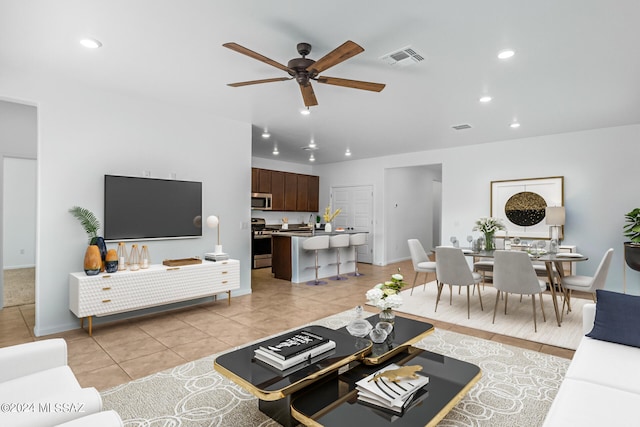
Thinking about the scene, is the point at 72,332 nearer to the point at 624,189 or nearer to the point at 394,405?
the point at 394,405

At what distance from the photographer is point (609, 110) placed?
4.46 metres

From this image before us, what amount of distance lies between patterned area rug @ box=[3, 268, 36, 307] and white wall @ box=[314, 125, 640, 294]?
24.1ft

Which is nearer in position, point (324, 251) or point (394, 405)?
point (394, 405)

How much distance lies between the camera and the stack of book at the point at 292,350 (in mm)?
1978

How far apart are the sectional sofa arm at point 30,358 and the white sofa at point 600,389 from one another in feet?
8.01

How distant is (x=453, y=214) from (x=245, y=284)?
4428 mm

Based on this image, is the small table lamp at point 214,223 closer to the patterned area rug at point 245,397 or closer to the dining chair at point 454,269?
the patterned area rug at point 245,397

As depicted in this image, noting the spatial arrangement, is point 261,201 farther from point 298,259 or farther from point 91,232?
point 91,232

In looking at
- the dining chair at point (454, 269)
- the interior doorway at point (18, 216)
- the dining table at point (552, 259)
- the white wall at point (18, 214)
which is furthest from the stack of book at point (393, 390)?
the white wall at point (18, 214)

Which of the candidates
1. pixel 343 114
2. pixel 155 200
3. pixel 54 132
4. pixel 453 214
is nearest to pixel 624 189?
pixel 453 214

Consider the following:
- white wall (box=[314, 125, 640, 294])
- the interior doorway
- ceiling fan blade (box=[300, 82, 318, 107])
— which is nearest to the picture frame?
white wall (box=[314, 125, 640, 294])

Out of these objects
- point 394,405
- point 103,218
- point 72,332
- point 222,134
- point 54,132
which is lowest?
point 72,332

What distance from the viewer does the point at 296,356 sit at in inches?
79.0

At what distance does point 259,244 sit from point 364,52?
227 inches
